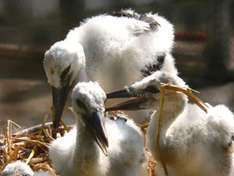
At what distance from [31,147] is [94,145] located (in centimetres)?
73

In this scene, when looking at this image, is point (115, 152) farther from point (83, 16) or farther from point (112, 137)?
point (83, 16)

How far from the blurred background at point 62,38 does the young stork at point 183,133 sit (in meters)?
2.07

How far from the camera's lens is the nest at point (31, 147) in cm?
237

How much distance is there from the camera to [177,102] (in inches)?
82.3

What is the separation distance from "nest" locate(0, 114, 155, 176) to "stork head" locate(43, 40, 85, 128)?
0.20 meters

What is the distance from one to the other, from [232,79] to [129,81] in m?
2.51

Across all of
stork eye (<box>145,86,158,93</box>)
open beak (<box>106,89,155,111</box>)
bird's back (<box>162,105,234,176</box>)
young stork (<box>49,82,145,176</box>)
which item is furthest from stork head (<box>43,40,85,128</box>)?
bird's back (<box>162,105,234,176</box>)

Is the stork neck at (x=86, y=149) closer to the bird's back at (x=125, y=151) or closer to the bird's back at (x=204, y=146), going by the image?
the bird's back at (x=125, y=151)

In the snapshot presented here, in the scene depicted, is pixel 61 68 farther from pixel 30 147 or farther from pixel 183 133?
pixel 183 133

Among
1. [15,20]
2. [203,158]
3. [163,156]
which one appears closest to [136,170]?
[163,156]

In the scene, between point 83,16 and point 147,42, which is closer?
point 147,42

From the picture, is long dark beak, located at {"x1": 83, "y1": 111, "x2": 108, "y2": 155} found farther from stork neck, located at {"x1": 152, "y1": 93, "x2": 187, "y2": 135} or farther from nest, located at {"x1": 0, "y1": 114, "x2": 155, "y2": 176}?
nest, located at {"x1": 0, "y1": 114, "x2": 155, "y2": 176}

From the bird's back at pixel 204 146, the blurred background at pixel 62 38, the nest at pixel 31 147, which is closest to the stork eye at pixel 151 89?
the bird's back at pixel 204 146

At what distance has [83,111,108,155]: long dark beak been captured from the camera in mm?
1831
